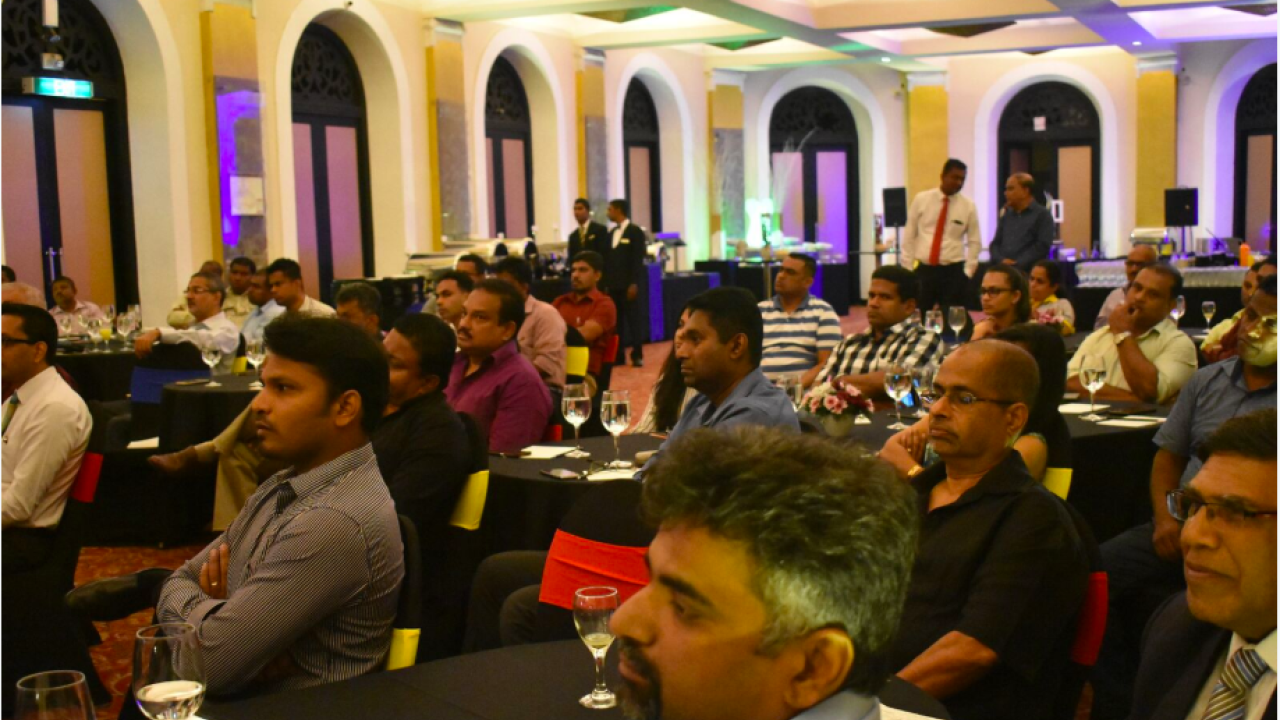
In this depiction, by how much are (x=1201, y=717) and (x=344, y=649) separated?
143cm

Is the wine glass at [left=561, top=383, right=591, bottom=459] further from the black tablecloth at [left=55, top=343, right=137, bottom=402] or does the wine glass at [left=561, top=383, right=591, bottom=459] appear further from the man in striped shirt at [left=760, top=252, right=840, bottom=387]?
the black tablecloth at [left=55, top=343, right=137, bottom=402]

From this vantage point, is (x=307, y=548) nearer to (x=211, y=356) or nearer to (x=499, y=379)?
(x=499, y=379)

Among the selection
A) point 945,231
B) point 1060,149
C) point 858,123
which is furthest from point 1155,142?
point 945,231

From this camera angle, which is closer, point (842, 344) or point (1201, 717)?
point (1201, 717)

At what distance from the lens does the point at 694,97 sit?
17.8 meters

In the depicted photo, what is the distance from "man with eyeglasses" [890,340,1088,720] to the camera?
2430 mm

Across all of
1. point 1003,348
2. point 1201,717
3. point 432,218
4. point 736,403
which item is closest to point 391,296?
point 432,218

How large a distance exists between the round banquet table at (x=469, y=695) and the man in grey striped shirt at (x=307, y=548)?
17 centimetres

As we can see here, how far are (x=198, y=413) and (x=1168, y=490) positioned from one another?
4.43m

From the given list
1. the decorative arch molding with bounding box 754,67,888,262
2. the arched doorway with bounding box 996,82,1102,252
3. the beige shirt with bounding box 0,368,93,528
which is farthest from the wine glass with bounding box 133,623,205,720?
the arched doorway with bounding box 996,82,1102,252

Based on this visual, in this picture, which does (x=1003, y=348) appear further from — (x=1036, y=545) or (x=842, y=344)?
(x=842, y=344)

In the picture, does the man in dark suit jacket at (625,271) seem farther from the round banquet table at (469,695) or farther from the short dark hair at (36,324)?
the round banquet table at (469,695)

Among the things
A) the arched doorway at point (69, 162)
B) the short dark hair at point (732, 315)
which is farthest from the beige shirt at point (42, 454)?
the arched doorway at point (69, 162)

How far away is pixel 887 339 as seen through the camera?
19.2ft
